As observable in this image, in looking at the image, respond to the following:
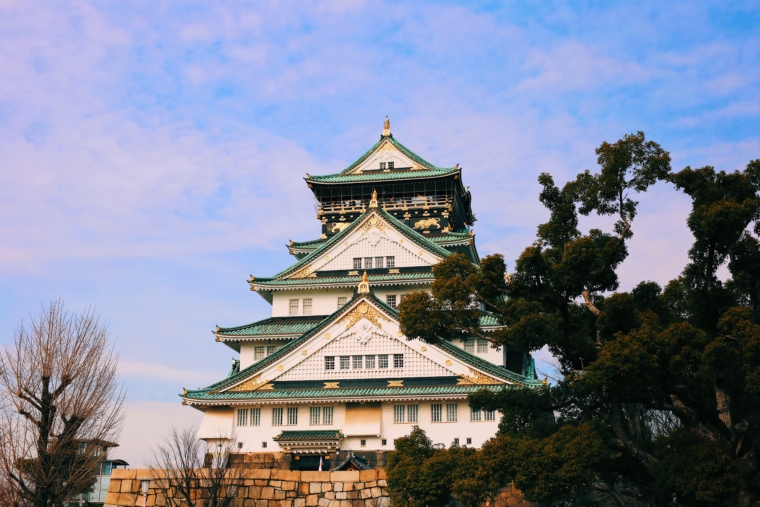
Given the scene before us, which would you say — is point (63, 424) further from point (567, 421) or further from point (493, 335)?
point (567, 421)

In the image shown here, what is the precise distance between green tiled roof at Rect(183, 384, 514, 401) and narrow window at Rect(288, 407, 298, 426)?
3.17 ft

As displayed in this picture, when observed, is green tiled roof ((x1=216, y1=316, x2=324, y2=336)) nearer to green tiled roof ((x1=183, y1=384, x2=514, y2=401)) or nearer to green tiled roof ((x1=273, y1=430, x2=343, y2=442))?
green tiled roof ((x1=183, y1=384, x2=514, y2=401))

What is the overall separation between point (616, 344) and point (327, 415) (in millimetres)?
21058

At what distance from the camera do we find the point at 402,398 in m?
37.8

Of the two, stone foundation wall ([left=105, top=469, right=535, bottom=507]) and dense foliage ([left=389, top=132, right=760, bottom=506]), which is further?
stone foundation wall ([left=105, top=469, right=535, bottom=507])

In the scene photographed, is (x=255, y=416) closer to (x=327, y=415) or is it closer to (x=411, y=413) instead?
(x=327, y=415)

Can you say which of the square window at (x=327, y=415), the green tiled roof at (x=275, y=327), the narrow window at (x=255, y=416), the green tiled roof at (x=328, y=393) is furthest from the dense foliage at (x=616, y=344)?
the green tiled roof at (x=275, y=327)

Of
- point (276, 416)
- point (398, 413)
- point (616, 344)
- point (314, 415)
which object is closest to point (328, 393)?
point (314, 415)

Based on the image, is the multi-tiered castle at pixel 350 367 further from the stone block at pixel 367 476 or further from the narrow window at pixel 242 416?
the stone block at pixel 367 476

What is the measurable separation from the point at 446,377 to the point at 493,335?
14.5m

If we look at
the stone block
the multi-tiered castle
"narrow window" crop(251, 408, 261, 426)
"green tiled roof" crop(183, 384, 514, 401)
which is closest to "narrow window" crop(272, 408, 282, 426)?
the multi-tiered castle

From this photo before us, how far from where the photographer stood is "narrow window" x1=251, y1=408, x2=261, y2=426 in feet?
129

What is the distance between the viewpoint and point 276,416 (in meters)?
39.4

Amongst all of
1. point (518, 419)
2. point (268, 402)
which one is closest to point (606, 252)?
point (518, 419)
